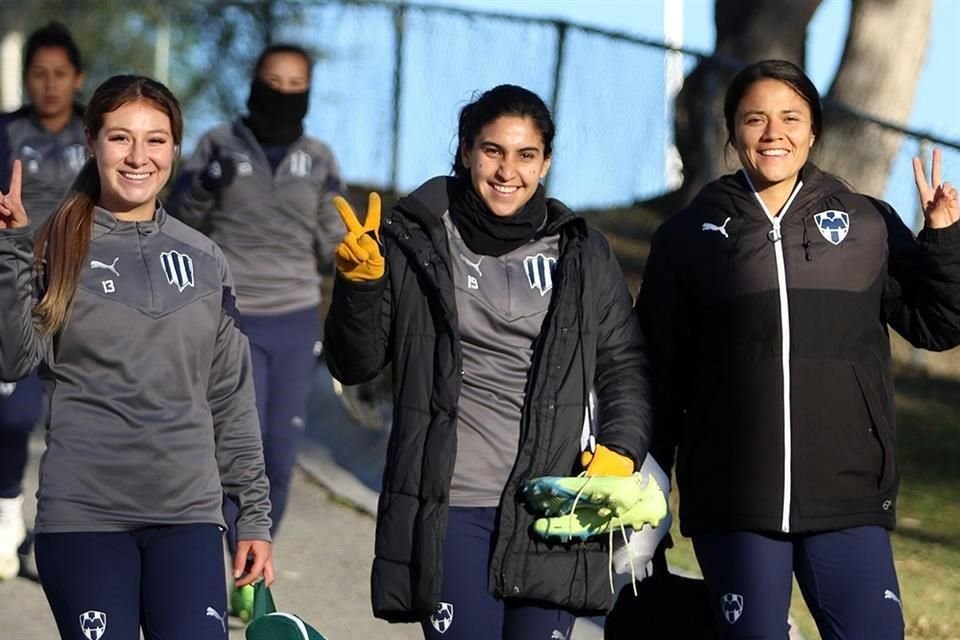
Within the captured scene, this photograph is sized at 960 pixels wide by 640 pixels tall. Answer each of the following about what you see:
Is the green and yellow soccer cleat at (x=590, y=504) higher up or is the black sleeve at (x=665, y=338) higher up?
the black sleeve at (x=665, y=338)

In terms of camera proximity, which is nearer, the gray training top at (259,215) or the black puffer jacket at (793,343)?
the black puffer jacket at (793,343)

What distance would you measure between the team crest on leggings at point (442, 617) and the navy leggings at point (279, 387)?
298cm

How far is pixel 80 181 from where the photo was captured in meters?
4.73

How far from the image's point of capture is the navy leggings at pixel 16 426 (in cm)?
769

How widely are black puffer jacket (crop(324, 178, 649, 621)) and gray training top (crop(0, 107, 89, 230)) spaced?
3.44 metres

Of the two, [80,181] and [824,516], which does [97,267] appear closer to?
[80,181]

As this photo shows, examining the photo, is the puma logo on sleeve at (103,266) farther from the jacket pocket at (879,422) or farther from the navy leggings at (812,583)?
the jacket pocket at (879,422)

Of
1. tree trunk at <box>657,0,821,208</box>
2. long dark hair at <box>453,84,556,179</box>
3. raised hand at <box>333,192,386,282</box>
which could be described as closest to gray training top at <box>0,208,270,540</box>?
raised hand at <box>333,192,386,282</box>

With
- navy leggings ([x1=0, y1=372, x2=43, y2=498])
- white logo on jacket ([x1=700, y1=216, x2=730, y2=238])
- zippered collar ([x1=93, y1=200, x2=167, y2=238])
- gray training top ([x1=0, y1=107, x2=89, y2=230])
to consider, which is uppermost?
white logo on jacket ([x1=700, y1=216, x2=730, y2=238])

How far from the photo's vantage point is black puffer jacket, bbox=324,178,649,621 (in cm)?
453

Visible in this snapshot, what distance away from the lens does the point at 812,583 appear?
481 centimetres

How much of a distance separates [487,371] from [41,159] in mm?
3763

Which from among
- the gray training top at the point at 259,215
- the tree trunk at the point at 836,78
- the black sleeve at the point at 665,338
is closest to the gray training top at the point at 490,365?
the black sleeve at the point at 665,338

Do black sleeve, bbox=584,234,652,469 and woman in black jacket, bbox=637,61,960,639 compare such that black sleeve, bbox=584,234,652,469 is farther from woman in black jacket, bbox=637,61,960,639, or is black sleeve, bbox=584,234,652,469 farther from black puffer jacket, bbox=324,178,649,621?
woman in black jacket, bbox=637,61,960,639
